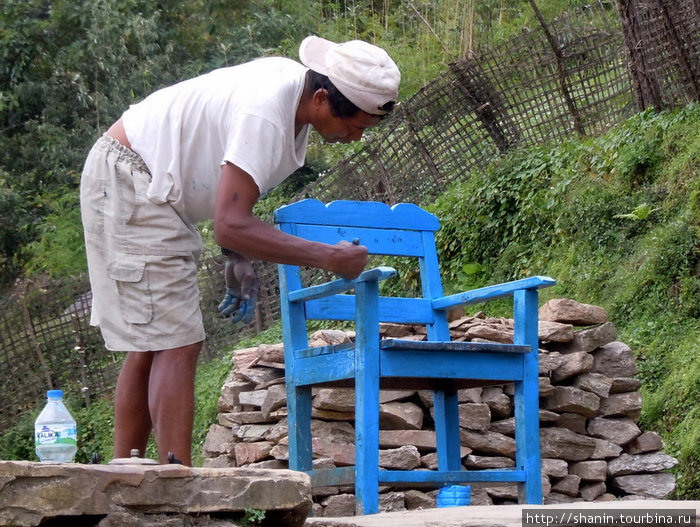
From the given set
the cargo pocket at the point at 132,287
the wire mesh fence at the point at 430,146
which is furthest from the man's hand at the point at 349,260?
the wire mesh fence at the point at 430,146

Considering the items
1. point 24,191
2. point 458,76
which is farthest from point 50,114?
point 458,76

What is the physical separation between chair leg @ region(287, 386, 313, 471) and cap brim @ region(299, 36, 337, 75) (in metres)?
1.13

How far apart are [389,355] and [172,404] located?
27.4 inches

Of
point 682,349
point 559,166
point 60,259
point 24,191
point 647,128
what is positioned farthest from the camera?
point 24,191

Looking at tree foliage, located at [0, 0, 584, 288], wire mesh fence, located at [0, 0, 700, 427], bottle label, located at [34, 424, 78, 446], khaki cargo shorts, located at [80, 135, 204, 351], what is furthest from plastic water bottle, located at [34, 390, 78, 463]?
tree foliage, located at [0, 0, 584, 288]

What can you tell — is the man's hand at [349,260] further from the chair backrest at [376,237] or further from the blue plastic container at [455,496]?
the blue plastic container at [455,496]

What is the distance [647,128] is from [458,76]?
5.83 ft

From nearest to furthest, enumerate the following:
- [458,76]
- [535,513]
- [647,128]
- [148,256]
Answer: [535,513]
[148,256]
[647,128]
[458,76]

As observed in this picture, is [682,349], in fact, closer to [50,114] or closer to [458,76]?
[458,76]

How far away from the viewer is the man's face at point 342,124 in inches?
123

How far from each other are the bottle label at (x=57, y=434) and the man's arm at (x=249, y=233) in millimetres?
820

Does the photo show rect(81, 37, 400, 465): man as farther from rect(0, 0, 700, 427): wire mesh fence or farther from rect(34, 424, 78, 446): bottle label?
rect(0, 0, 700, 427): wire mesh fence

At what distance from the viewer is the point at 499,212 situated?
7.00 metres

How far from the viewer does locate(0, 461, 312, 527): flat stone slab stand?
6.68 feet
